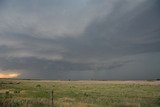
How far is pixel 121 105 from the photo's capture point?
26.1m

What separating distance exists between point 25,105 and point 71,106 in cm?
410

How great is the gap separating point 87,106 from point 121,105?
3.76m

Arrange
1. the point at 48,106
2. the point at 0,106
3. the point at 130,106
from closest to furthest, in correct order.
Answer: the point at 0,106
the point at 48,106
the point at 130,106

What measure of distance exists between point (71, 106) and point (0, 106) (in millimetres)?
6192

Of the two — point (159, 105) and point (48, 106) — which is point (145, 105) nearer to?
point (159, 105)

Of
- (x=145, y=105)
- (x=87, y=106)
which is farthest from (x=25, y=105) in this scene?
(x=145, y=105)

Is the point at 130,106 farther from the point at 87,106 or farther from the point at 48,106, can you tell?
the point at 48,106

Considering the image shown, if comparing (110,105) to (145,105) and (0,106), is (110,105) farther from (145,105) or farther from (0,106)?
(0,106)

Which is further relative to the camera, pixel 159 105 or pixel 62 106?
pixel 159 105

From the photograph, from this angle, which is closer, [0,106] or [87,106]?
[0,106]

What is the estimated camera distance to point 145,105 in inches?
1004

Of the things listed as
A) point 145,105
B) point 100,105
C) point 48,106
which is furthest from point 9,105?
point 145,105

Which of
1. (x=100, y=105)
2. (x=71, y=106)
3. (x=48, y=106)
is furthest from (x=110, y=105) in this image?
(x=48, y=106)

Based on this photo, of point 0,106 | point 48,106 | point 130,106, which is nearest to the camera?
point 0,106
